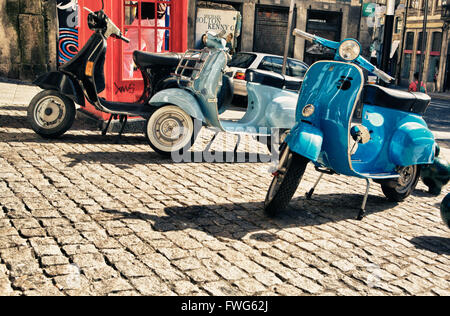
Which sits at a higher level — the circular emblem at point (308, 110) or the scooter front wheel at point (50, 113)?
the circular emblem at point (308, 110)

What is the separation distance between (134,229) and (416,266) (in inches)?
82.3

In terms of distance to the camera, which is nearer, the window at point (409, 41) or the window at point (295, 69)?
the window at point (295, 69)

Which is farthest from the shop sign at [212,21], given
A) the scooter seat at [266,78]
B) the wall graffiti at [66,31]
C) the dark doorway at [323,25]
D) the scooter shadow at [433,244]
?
the scooter shadow at [433,244]

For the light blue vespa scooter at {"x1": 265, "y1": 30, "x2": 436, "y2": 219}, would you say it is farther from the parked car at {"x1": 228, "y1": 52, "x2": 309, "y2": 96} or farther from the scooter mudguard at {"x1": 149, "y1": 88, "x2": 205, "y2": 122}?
the parked car at {"x1": 228, "y1": 52, "x2": 309, "y2": 96}

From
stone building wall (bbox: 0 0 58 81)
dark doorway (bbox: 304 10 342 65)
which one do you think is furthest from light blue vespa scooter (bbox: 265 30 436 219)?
dark doorway (bbox: 304 10 342 65)

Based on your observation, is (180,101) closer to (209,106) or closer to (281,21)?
(209,106)

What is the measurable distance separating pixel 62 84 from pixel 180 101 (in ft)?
5.18

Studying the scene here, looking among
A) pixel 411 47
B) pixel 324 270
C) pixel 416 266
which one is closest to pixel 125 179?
pixel 324 270

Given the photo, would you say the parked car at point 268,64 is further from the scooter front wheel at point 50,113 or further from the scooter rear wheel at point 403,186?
the scooter rear wheel at point 403,186

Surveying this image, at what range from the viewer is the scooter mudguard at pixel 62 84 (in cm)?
666

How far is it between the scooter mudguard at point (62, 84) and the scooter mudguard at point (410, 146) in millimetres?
3935

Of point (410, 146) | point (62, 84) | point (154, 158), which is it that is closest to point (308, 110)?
point (410, 146)
